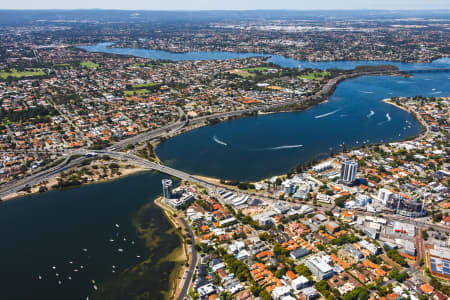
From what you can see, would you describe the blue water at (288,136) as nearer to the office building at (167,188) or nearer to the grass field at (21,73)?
the office building at (167,188)

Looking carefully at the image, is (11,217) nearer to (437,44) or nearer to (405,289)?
(405,289)

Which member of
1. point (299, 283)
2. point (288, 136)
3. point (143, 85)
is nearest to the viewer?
point (299, 283)

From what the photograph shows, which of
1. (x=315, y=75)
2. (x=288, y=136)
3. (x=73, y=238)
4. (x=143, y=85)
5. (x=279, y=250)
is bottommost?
(x=73, y=238)

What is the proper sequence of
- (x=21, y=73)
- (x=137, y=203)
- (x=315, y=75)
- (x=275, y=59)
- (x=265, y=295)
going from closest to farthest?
(x=265, y=295), (x=137, y=203), (x=315, y=75), (x=21, y=73), (x=275, y=59)

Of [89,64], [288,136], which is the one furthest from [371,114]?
[89,64]

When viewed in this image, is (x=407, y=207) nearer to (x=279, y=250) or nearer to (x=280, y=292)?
(x=279, y=250)

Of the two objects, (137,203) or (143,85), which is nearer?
(137,203)

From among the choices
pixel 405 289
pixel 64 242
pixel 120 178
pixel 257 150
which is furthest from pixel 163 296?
pixel 257 150
